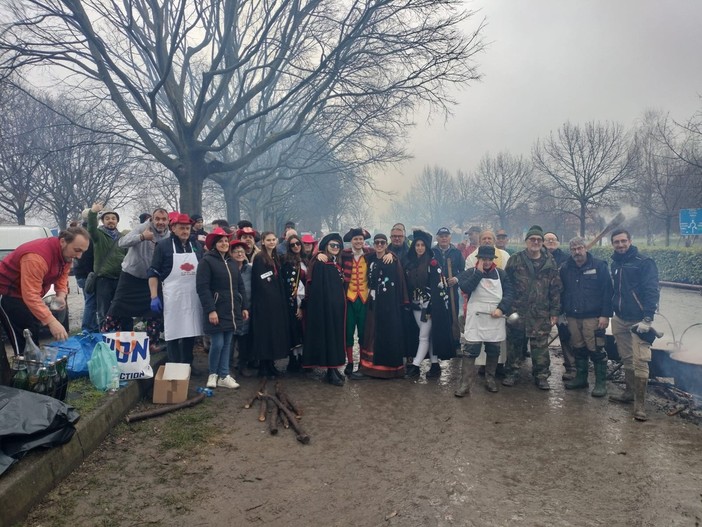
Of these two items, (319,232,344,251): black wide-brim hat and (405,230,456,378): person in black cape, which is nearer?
(405,230,456,378): person in black cape

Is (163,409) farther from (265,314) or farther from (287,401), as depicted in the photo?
(265,314)

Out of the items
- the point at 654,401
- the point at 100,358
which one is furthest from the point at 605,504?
the point at 100,358

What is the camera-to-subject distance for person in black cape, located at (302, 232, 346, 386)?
241 inches

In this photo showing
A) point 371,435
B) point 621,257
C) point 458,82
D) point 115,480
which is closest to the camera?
point 115,480

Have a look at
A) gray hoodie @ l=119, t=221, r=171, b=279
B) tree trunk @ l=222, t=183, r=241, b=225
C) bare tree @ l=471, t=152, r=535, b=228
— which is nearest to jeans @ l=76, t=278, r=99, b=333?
gray hoodie @ l=119, t=221, r=171, b=279

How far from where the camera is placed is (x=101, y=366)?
4.55 m

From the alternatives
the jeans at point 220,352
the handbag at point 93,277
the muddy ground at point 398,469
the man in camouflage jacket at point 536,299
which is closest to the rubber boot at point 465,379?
the muddy ground at point 398,469

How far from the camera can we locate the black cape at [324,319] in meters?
6.12

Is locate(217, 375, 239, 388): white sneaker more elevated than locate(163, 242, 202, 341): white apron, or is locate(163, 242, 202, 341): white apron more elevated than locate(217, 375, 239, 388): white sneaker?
locate(163, 242, 202, 341): white apron

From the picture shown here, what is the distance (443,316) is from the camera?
6.22 meters

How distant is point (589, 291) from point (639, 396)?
4.48ft

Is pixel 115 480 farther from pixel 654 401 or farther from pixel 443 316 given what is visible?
pixel 654 401

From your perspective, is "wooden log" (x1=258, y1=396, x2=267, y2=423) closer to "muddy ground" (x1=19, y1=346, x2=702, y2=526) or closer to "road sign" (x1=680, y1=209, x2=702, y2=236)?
"muddy ground" (x1=19, y1=346, x2=702, y2=526)

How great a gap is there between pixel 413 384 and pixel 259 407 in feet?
7.07
